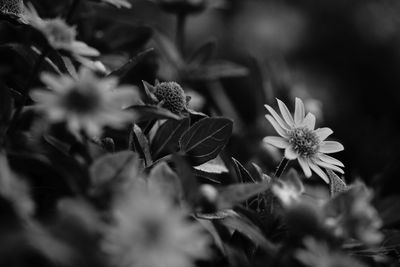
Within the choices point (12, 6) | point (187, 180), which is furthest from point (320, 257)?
point (12, 6)

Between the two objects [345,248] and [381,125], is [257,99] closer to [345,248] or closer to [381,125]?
[381,125]

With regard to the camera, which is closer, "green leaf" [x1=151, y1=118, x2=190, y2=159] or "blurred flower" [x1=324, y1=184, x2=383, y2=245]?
"blurred flower" [x1=324, y1=184, x2=383, y2=245]

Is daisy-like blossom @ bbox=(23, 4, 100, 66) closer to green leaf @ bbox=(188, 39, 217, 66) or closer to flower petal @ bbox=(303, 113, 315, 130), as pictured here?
flower petal @ bbox=(303, 113, 315, 130)

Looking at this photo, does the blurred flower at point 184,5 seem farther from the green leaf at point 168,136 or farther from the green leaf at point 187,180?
the green leaf at point 187,180

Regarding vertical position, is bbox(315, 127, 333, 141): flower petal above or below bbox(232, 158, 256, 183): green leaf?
above

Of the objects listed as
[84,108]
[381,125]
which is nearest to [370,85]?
[381,125]

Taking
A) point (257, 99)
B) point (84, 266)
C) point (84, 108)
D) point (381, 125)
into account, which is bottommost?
point (84, 266)

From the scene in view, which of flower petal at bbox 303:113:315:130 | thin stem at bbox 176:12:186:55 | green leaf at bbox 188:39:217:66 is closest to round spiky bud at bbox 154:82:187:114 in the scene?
flower petal at bbox 303:113:315:130
